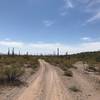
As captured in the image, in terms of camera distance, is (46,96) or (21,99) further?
(46,96)

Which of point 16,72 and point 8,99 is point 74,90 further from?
point 16,72

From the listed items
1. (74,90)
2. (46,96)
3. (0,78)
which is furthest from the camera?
(0,78)

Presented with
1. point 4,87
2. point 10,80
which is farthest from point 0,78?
point 4,87

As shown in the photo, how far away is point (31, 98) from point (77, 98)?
2.72 m

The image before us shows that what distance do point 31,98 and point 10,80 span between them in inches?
288

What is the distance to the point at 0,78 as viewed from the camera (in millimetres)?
19266

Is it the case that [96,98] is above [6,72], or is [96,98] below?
below

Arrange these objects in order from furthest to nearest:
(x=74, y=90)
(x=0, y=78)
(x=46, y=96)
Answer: (x=0, y=78)
(x=74, y=90)
(x=46, y=96)

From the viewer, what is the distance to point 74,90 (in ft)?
52.9

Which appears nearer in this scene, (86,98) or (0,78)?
(86,98)

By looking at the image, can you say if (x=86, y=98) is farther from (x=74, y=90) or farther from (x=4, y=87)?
(x=4, y=87)

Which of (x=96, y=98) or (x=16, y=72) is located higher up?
(x=16, y=72)

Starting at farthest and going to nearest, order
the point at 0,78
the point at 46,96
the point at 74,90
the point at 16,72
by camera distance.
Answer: the point at 16,72 < the point at 0,78 < the point at 74,90 < the point at 46,96

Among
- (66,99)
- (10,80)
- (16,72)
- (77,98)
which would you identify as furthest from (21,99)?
(16,72)
